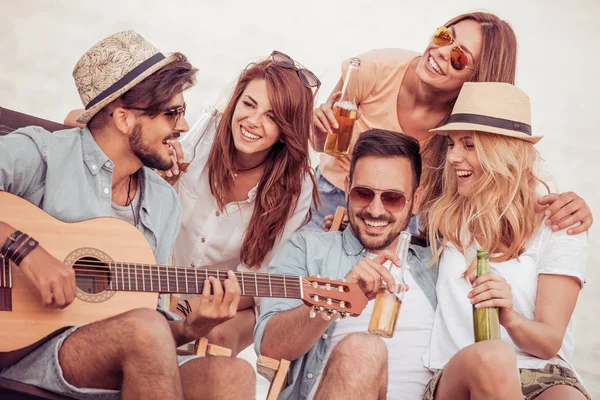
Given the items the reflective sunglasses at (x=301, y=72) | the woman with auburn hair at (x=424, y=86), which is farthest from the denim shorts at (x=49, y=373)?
the reflective sunglasses at (x=301, y=72)

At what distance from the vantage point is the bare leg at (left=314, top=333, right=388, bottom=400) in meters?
2.98

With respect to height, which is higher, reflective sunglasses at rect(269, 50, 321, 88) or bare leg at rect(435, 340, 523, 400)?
reflective sunglasses at rect(269, 50, 321, 88)

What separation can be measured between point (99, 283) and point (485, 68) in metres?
2.12

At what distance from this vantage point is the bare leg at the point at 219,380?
304 centimetres

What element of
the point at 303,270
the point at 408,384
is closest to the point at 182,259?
the point at 303,270

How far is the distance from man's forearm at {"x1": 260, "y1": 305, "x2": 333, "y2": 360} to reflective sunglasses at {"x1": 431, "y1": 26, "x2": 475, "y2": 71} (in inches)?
59.7

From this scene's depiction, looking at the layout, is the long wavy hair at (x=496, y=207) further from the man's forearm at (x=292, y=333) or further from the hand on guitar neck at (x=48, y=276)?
the hand on guitar neck at (x=48, y=276)

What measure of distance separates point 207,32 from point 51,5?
1.64 m

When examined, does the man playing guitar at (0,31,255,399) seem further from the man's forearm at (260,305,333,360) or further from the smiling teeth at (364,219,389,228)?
the smiling teeth at (364,219,389,228)

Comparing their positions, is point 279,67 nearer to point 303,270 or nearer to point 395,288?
point 303,270

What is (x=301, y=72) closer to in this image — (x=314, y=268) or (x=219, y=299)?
(x=314, y=268)

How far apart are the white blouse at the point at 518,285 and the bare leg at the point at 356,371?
50cm

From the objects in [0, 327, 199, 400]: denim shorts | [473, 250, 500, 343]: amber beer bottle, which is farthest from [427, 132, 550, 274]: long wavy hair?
[0, 327, 199, 400]: denim shorts

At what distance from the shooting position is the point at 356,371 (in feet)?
9.82
